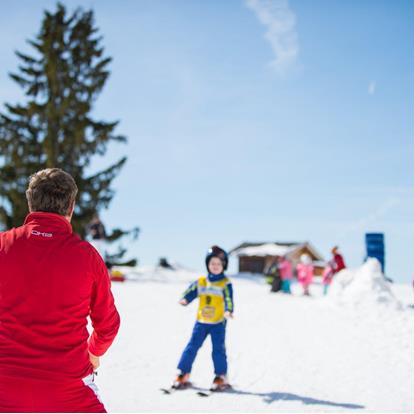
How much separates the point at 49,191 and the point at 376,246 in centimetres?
1545

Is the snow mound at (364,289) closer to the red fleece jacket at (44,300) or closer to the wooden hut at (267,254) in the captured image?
the red fleece jacket at (44,300)

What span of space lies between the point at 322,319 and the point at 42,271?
9523 millimetres

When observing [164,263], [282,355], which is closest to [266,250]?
[164,263]

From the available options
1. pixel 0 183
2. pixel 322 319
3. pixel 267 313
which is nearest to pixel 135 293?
pixel 267 313

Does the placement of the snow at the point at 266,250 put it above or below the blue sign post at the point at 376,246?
below

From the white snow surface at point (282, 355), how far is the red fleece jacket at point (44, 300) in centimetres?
264

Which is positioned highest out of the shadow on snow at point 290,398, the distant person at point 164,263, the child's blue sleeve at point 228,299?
the child's blue sleeve at point 228,299

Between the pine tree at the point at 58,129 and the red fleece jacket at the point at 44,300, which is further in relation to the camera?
the pine tree at the point at 58,129

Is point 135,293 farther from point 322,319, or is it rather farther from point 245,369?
point 245,369

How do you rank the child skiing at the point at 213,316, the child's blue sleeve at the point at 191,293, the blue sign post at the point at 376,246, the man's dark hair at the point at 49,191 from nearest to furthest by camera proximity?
the man's dark hair at the point at 49,191
the child skiing at the point at 213,316
the child's blue sleeve at the point at 191,293
the blue sign post at the point at 376,246

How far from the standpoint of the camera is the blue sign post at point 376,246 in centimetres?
1598

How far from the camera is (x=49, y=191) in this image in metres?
2.32

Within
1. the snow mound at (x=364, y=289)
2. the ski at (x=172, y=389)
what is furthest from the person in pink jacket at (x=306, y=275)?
the ski at (x=172, y=389)

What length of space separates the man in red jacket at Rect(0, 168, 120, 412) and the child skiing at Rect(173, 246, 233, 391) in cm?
331
